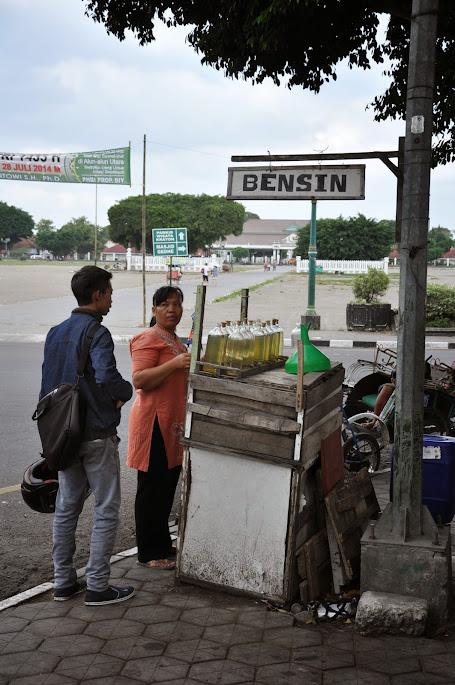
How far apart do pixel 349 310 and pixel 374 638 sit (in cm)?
1635

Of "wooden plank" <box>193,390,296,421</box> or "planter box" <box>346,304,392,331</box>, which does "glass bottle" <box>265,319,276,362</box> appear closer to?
"wooden plank" <box>193,390,296,421</box>

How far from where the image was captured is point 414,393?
364cm

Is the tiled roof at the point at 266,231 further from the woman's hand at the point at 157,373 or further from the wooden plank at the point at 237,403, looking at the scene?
the wooden plank at the point at 237,403

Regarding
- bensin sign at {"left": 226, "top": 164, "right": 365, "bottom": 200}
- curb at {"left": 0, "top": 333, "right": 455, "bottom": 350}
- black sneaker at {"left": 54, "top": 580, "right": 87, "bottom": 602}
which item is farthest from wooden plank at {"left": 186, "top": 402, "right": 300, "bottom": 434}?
curb at {"left": 0, "top": 333, "right": 455, "bottom": 350}

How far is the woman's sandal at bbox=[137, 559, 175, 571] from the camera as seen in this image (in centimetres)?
409

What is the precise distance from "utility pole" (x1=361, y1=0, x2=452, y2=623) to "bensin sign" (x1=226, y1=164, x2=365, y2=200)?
1429mm

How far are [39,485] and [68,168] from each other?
63.7ft

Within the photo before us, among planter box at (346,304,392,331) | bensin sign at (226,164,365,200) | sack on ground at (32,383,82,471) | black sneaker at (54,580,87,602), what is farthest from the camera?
planter box at (346,304,392,331)

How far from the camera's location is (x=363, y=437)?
6.15 meters

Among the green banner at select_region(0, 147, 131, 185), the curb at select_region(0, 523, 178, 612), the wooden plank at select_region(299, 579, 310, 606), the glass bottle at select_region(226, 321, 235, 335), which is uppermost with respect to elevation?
the green banner at select_region(0, 147, 131, 185)

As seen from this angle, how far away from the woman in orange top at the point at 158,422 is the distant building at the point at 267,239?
131 metres

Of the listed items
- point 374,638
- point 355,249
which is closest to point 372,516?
point 374,638

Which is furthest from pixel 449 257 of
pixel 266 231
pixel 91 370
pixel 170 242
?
pixel 91 370

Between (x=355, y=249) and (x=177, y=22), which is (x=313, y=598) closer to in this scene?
(x=177, y=22)
